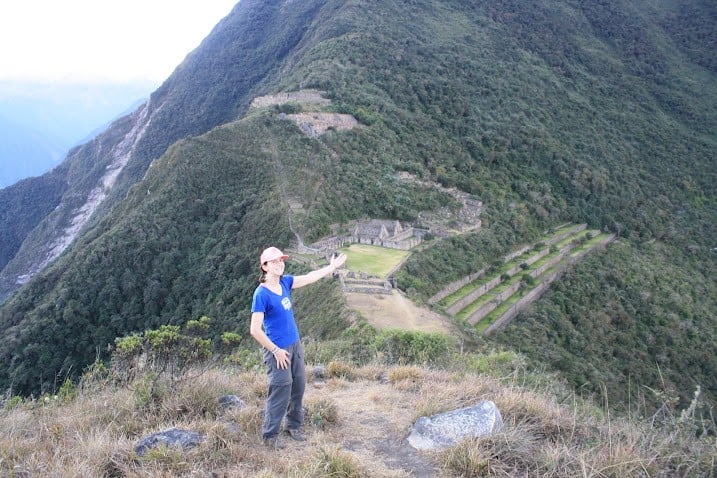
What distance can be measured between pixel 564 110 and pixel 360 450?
66.9 m

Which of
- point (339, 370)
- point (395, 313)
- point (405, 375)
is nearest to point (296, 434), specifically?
point (405, 375)

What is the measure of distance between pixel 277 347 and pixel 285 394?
49 cm

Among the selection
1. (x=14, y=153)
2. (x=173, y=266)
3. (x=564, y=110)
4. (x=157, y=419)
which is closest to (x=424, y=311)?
(x=157, y=419)

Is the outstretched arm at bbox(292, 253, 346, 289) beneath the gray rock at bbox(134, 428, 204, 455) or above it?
above

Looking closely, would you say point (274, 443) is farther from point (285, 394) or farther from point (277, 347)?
point (277, 347)

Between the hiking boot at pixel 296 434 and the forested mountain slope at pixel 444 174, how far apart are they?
4.90 m

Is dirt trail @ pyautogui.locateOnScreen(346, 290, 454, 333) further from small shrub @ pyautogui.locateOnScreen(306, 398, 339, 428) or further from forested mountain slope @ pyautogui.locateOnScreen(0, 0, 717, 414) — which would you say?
small shrub @ pyautogui.locateOnScreen(306, 398, 339, 428)

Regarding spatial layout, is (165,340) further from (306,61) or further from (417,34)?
(417,34)

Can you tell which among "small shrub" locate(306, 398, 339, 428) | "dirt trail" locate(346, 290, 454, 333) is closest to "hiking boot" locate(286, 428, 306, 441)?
"small shrub" locate(306, 398, 339, 428)

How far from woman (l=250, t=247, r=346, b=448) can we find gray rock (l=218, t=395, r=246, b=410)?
665 millimetres

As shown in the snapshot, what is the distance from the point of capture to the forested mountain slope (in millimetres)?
29375

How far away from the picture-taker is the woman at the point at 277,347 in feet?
15.8

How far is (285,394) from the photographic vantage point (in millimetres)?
4898

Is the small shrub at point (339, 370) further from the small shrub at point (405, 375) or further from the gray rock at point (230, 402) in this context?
the gray rock at point (230, 402)
